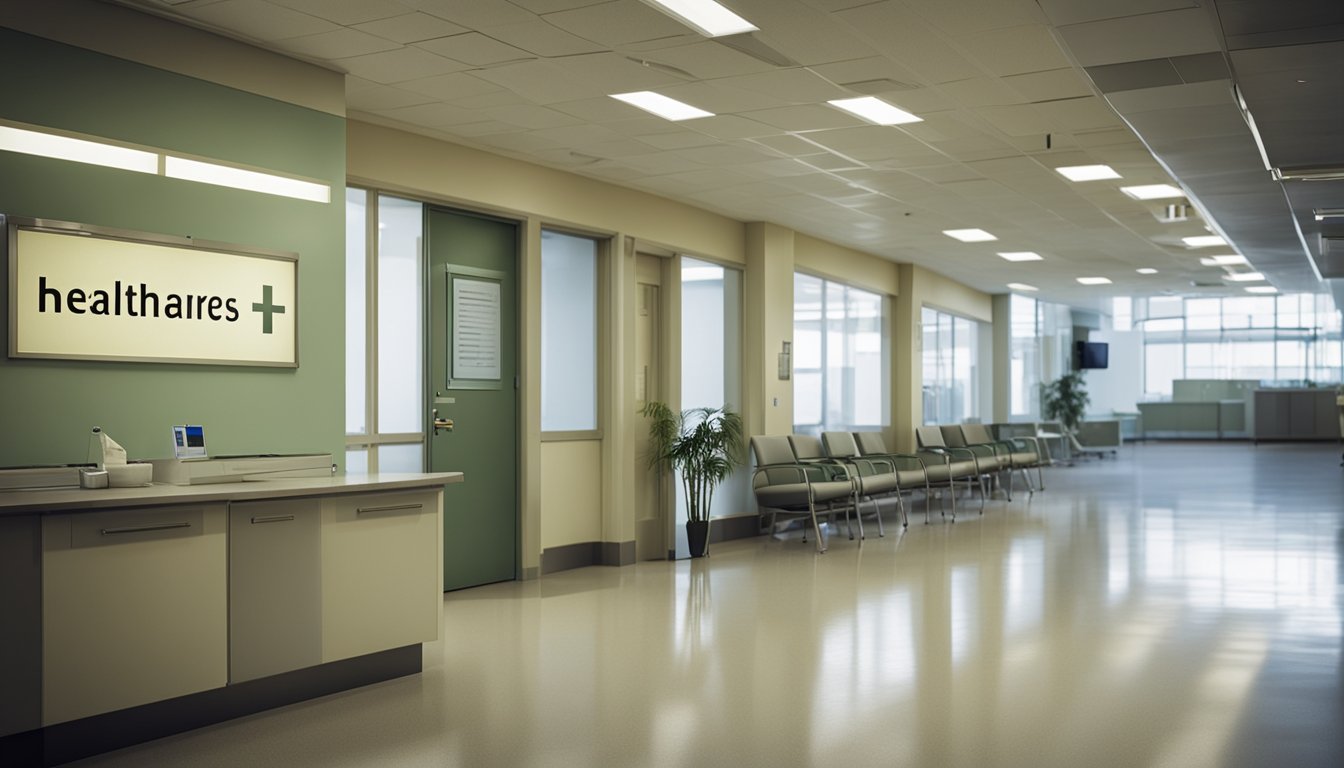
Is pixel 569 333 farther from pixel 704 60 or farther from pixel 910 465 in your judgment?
pixel 910 465

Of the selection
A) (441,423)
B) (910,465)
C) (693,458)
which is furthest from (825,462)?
(441,423)

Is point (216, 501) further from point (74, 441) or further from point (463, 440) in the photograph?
point (463, 440)

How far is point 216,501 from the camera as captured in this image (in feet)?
14.0

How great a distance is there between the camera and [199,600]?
165 inches

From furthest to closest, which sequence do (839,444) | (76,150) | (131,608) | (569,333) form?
(839,444), (569,333), (76,150), (131,608)

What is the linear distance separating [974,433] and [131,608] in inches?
498

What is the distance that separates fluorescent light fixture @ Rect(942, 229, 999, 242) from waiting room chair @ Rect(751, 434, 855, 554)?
318cm

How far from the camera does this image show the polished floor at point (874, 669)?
3.93 meters

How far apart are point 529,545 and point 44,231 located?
4223 millimetres

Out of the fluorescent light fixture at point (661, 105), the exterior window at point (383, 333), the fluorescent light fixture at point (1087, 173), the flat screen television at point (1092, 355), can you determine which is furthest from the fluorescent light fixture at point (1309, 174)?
the flat screen television at point (1092, 355)

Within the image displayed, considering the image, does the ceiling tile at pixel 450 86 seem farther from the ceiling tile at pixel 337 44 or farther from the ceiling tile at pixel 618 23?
the ceiling tile at pixel 618 23

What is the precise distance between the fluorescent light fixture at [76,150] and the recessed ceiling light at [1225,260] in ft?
40.5

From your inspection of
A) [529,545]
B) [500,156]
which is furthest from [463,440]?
[500,156]

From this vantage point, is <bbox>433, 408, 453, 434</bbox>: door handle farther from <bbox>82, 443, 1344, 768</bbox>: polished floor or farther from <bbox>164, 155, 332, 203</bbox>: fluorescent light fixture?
<bbox>164, 155, 332, 203</bbox>: fluorescent light fixture
